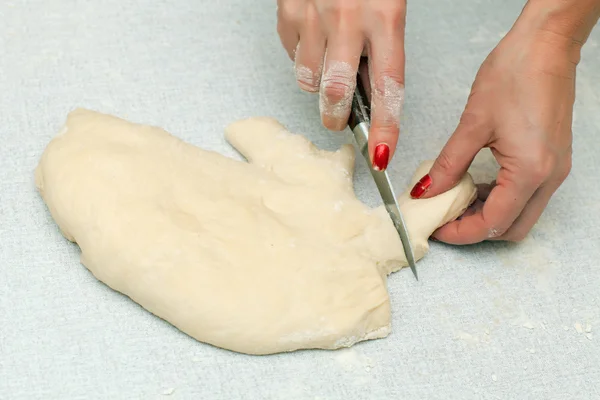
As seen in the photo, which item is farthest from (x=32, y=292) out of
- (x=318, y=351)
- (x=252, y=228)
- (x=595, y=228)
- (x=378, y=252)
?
(x=595, y=228)

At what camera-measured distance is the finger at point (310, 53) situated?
1.36 m

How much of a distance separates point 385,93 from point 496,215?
31cm

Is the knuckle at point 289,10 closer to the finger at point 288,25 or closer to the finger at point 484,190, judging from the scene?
the finger at point 288,25

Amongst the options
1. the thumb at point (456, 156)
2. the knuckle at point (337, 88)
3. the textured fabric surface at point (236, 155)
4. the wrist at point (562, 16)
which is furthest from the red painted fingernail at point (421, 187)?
the wrist at point (562, 16)

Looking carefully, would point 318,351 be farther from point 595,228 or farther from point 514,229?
point 595,228

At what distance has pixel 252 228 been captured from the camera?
134 cm

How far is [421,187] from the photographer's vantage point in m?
1.43

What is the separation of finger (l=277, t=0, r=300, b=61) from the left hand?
37 centimetres

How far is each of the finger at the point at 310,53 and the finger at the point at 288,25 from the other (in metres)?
0.03

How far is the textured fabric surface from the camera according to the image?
1271 mm

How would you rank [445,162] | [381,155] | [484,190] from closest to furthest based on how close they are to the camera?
1. [381,155]
2. [445,162]
3. [484,190]

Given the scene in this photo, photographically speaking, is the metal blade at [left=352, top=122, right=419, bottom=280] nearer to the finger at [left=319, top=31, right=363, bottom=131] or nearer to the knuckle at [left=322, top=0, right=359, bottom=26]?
the finger at [left=319, top=31, right=363, bottom=131]

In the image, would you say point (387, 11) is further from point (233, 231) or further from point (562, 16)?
point (233, 231)

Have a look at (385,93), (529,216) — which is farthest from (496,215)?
(385,93)
